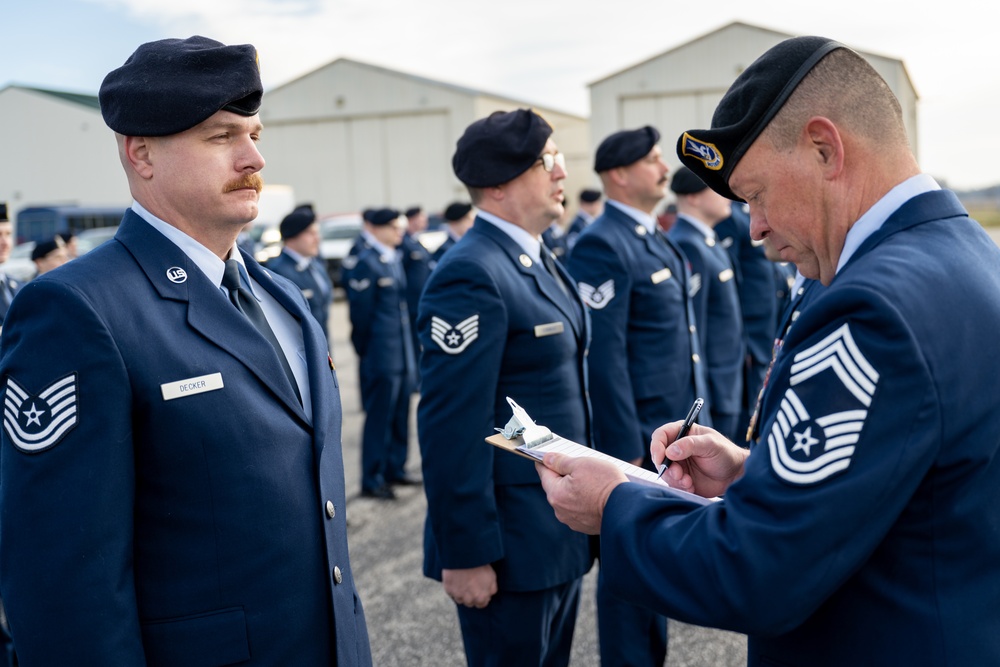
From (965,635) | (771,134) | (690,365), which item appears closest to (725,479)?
(965,635)

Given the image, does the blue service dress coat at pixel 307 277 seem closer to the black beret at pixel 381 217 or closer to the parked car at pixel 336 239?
the black beret at pixel 381 217

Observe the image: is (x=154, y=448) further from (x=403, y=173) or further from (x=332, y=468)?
(x=403, y=173)

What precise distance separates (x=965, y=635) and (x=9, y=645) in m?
4.10

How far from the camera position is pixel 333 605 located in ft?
6.09

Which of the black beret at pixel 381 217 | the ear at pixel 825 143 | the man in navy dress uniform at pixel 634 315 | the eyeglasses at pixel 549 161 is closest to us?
the ear at pixel 825 143

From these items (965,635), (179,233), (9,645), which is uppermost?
(179,233)

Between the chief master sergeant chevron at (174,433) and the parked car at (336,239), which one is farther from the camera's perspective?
the parked car at (336,239)

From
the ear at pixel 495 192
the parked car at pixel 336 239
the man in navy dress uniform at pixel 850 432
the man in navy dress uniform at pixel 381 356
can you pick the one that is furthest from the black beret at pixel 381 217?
the parked car at pixel 336 239

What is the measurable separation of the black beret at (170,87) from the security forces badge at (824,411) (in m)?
1.31

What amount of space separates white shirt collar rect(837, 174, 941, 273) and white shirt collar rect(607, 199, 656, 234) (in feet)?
9.14

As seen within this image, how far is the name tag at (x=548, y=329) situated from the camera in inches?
112

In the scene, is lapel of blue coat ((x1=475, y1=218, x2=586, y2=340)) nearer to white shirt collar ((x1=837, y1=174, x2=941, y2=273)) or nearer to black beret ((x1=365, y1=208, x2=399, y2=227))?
white shirt collar ((x1=837, y1=174, x2=941, y2=273))

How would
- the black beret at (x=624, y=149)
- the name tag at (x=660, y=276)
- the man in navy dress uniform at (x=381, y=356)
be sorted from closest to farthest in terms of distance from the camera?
the name tag at (x=660, y=276)
the black beret at (x=624, y=149)
the man in navy dress uniform at (x=381, y=356)

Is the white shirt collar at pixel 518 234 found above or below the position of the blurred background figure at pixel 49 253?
above
